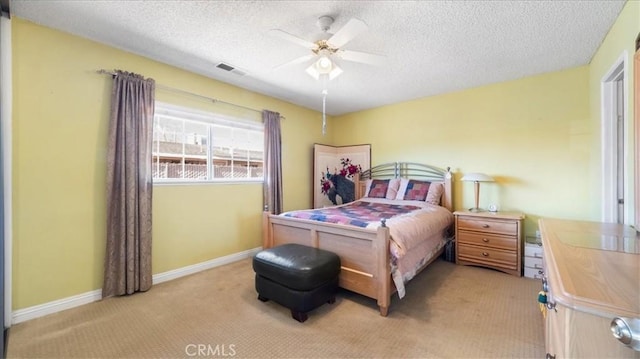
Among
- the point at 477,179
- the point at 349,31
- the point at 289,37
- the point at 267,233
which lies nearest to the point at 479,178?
the point at 477,179

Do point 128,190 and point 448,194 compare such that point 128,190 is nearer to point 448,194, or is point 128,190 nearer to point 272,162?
point 272,162

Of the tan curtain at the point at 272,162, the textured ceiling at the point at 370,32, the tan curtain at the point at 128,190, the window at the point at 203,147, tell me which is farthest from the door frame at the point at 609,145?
the tan curtain at the point at 128,190

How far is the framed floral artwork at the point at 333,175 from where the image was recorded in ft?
15.5

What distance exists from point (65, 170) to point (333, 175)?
364 centimetres

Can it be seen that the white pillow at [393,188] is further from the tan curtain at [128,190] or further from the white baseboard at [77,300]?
the tan curtain at [128,190]

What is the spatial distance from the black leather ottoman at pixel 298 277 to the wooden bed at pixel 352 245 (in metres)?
0.14

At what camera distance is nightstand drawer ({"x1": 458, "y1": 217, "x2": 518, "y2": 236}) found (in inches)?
119

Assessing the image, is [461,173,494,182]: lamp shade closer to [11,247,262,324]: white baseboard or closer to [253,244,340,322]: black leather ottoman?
[253,244,340,322]: black leather ottoman

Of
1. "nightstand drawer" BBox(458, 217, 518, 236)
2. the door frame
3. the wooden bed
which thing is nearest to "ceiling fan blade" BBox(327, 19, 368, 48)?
the wooden bed

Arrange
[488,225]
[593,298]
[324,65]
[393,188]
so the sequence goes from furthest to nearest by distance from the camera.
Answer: [393,188], [488,225], [324,65], [593,298]

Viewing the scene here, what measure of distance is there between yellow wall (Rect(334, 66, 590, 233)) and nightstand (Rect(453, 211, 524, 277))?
44 centimetres

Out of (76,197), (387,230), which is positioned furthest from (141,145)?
(387,230)

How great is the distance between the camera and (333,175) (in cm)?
490

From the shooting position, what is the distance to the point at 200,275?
9.92 ft
